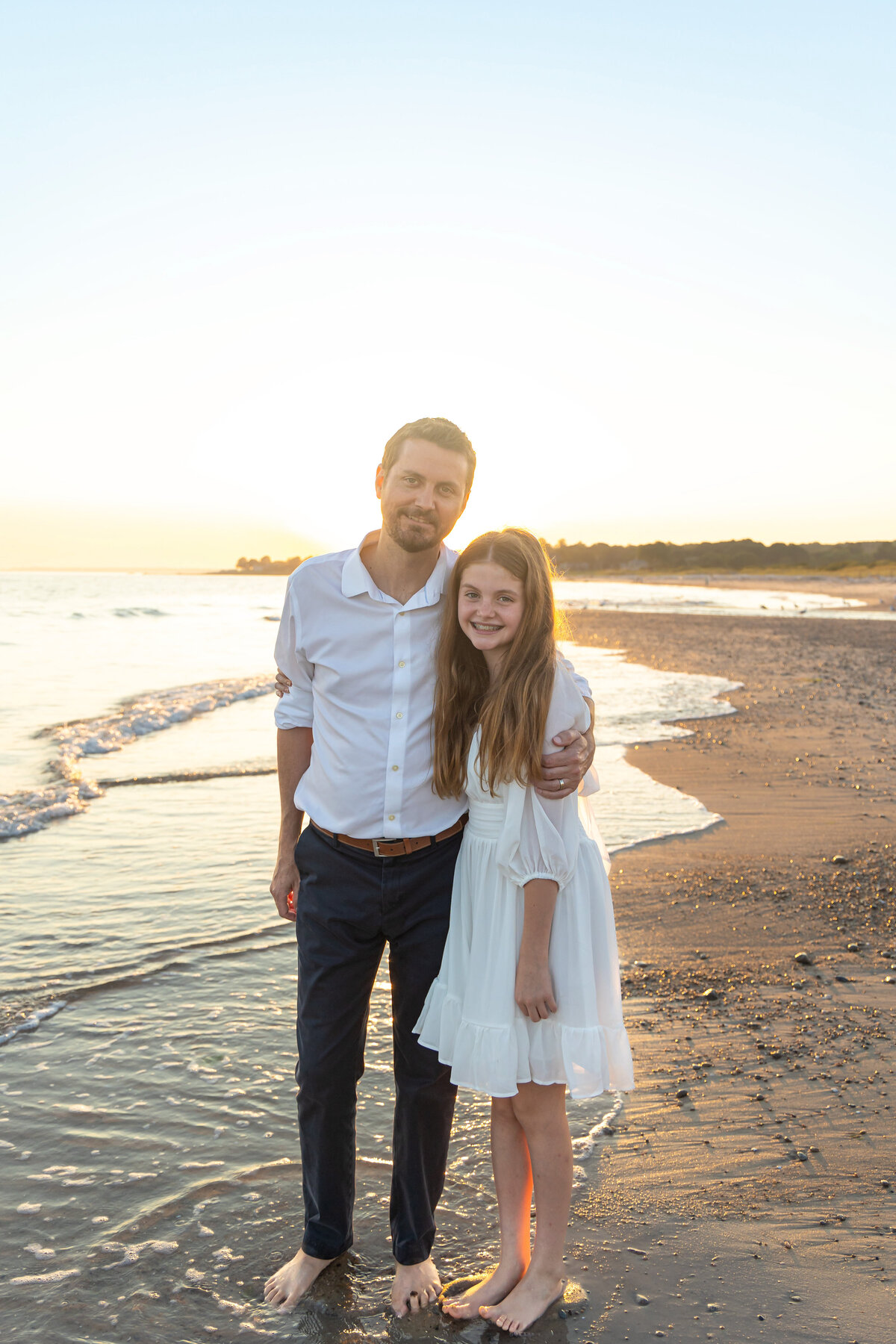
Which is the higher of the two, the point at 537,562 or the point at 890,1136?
the point at 537,562

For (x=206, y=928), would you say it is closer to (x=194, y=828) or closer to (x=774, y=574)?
(x=194, y=828)

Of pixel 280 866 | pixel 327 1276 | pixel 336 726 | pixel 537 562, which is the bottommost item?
pixel 327 1276

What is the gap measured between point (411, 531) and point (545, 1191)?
1.84 m

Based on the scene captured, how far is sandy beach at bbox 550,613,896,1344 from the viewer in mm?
2543

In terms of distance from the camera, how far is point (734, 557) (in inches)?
3743

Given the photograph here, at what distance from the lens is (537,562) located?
2576 millimetres

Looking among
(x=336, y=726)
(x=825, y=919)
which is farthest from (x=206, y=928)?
(x=825, y=919)

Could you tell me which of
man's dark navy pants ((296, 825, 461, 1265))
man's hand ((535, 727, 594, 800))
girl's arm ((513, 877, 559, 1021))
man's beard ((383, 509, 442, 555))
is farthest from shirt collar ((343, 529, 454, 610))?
girl's arm ((513, 877, 559, 1021))

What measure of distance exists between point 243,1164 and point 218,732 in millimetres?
9287

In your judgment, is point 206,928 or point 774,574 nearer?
point 206,928

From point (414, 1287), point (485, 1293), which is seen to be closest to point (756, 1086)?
point (485, 1293)

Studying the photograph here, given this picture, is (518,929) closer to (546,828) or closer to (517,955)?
(517,955)

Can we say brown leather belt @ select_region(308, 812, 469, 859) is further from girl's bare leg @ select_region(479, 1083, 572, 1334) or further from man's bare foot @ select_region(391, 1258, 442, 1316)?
man's bare foot @ select_region(391, 1258, 442, 1316)

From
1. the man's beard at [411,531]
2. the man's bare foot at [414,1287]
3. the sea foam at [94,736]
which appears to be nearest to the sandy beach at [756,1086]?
the man's bare foot at [414,1287]
